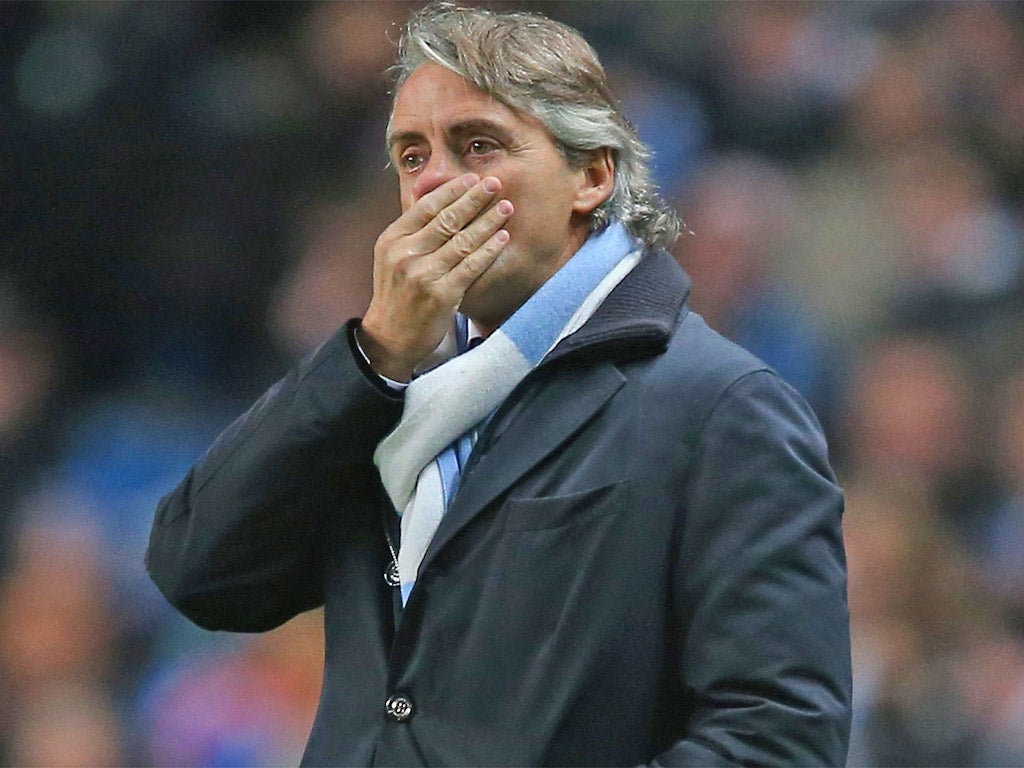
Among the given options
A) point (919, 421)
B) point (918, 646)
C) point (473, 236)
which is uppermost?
point (473, 236)

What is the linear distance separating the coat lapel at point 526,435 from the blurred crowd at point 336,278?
5.97ft

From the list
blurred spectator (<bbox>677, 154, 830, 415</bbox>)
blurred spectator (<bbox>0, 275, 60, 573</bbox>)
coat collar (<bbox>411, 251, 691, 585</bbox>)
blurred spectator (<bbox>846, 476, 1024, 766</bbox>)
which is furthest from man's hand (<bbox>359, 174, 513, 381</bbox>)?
blurred spectator (<bbox>0, 275, 60, 573</bbox>)

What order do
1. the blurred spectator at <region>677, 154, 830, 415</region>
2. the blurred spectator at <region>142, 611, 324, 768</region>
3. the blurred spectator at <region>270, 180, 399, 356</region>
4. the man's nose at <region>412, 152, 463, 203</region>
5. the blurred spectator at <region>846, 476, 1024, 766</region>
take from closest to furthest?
the man's nose at <region>412, 152, 463, 203</region> → the blurred spectator at <region>846, 476, 1024, 766</region> → the blurred spectator at <region>142, 611, 324, 768</region> → the blurred spectator at <region>677, 154, 830, 415</region> → the blurred spectator at <region>270, 180, 399, 356</region>

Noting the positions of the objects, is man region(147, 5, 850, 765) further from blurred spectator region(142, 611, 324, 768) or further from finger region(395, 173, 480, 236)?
blurred spectator region(142, 611, 324, 768)

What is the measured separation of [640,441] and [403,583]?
0.28 meters

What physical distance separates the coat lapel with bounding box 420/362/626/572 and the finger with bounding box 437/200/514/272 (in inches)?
6.3

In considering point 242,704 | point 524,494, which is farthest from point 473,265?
point 242,704

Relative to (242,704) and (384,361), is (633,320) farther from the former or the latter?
(242,704)

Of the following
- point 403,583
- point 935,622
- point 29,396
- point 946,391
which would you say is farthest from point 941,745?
point 29,396

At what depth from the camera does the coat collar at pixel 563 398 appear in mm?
1613

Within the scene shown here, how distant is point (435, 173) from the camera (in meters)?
1.73

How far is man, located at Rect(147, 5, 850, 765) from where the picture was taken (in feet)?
5.04

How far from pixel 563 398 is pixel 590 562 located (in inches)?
7.4

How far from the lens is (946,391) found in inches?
142
